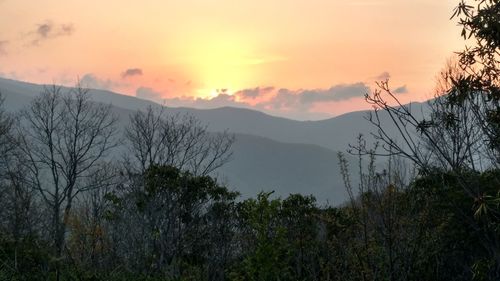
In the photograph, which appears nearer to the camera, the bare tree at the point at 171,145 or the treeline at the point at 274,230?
the treeline at the point at 274,230

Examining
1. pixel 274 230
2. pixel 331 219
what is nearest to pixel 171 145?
pixel 331 219

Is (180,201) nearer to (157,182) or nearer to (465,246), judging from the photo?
(157,182)

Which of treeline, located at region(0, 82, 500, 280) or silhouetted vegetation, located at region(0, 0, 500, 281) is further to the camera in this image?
treeline, located at region(0, 82, 500, 280)

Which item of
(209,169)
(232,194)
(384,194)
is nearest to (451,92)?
(384,194)

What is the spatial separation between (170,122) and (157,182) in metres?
9.81

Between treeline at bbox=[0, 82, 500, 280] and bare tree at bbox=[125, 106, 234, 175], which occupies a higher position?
bare tree at bbox=[125, 106, 234, 175]

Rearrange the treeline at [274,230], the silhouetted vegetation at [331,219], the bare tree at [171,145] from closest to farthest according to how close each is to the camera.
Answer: the silhouetted vegetation at [331,219] → the treeline at [274,230] → the bare tree at [171,145]

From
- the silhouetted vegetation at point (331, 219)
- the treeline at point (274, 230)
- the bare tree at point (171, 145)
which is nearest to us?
the silhouetted vegetation at point (331, 219)

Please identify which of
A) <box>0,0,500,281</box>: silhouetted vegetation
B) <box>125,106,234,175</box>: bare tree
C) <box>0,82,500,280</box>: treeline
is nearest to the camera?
<box>0,0,500,281</box>: silhouetted vegetation

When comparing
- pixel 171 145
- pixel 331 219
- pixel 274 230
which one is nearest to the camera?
pixel 274 230

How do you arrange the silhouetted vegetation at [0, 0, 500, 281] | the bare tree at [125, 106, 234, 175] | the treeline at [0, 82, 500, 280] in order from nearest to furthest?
the silhouetted vegetation at [0, 0, 500, 281], the treeline at [0, 82, 500, 280], the bare tree at [125, 106, 234, 175]

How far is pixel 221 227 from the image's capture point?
17234 mm

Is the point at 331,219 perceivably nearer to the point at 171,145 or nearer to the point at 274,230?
the point at 274,230

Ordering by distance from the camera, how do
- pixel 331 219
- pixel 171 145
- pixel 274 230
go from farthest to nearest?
1. pixel 171 145
2. pixel 331 219
3. pixel 274 230
